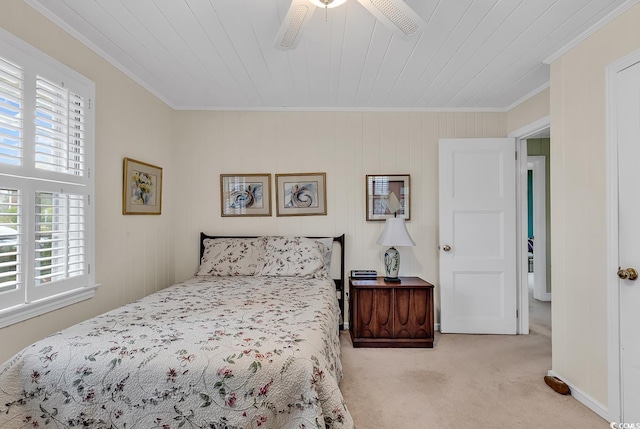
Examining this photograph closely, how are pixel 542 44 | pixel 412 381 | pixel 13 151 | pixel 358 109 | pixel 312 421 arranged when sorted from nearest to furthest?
pixel 312 421
pixel 13 151
pixel 542 44
pixel 412 381
pixel 358 109

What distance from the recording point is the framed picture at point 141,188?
2.79 meters

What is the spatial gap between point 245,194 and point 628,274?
126 inches

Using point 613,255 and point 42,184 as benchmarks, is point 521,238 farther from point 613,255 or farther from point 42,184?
point 42,184

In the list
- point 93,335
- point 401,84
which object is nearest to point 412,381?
point 93,335

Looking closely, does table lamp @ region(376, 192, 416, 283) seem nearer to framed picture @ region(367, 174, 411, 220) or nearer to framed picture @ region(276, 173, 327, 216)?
framed picture @ region(367, 174, 411, 220)

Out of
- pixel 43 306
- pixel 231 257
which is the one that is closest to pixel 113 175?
pixel 43 306

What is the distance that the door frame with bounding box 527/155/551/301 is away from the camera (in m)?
4.79

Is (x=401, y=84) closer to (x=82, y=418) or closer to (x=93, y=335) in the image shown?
(x=93, y=335)

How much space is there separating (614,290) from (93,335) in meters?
2.86

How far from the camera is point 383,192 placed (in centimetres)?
370

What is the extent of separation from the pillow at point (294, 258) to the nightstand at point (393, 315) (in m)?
0.47

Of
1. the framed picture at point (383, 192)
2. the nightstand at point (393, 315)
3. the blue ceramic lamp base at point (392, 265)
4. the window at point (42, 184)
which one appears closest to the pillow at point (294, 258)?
the nightstand at point (393, 315)

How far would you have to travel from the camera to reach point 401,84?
10.0 feet

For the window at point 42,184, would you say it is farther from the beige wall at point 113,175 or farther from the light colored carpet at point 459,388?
the light colored carpet at point 459,388
